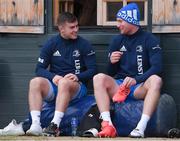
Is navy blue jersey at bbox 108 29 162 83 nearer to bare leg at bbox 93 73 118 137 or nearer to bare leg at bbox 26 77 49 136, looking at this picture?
bare leg at bbox 93 73 118 137

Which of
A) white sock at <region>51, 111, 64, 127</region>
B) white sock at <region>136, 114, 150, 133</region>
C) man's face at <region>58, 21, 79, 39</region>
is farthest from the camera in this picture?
man's face at <region>58, 21, 79, 39</region>

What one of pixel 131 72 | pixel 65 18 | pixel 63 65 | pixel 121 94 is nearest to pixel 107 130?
pixel 121 94

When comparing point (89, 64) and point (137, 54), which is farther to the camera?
point (89, 64)

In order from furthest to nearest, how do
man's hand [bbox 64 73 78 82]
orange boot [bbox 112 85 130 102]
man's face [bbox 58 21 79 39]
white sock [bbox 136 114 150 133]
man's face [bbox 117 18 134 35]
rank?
1. man's face [bbox 58 21 79 39]
2. man's face [bbox 117 18 134 35]
3. man's hand [bbox 64 73 78 82]
4. orange boot [bbox 112 85 130 102]
5. white sock [bbox 136 114 150 133]

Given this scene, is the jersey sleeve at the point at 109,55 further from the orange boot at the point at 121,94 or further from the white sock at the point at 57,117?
the white sock at the point at 57,117

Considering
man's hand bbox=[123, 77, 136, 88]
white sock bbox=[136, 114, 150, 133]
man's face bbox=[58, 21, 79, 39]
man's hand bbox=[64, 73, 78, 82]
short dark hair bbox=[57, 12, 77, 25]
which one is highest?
short dark hair bbox=[57, 12, 77, 25]

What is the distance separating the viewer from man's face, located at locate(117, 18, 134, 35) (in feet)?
24.1

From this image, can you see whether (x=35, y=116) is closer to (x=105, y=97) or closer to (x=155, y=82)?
(x=105, y=97)

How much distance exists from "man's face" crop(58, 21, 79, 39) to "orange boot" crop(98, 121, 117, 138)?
1150 millimetres

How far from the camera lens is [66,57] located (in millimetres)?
7520

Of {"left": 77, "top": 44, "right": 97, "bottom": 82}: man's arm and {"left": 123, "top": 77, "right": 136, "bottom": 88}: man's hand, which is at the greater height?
{"left": 77, "top": 44, "right": 97, "bottom": 82}: man's arm

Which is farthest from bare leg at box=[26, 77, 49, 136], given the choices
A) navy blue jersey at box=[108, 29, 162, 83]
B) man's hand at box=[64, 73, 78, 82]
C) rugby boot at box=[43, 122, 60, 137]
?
navy blue jersey at box=[108, 29, 162, 83]

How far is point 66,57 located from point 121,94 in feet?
2.72

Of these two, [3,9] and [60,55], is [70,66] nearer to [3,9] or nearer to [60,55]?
[60,55]
